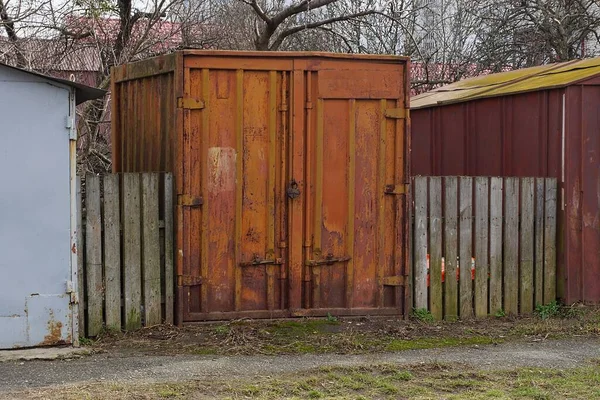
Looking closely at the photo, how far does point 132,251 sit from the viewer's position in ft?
25.7

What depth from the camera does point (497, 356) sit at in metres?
7.23

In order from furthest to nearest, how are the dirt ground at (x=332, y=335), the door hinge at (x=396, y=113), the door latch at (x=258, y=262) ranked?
the door hinge at (x=396, y=113)
the door latch at (x=258, y=262)
the dirt ground at (x=332, y=335)

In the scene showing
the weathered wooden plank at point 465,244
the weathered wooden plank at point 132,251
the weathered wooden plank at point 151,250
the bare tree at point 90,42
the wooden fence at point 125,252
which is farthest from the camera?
the bare tree at point 90,42

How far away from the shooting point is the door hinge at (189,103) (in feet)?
25.9

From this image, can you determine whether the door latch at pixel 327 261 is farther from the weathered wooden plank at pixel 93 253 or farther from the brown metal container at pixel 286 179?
the weathered wooden plank at pixel 93 253

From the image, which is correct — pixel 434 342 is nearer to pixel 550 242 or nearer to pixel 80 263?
pixel 550 242

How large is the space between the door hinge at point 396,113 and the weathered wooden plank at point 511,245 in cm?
152

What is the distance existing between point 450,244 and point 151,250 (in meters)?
3.11

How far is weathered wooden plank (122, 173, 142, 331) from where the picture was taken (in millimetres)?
7781

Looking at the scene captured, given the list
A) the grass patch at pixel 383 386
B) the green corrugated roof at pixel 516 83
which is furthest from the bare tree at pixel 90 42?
the grass patch at pixel 383 386

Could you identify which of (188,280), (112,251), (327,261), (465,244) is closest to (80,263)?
(112,251)

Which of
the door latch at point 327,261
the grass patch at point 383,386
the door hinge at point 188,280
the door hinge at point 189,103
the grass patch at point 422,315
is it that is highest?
the door hinge at point 189,103

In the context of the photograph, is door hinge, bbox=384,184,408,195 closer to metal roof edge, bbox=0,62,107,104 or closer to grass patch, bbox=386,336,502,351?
grass patch, bbox=386,336,502,351

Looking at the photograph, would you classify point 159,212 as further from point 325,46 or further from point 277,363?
point 325,46
